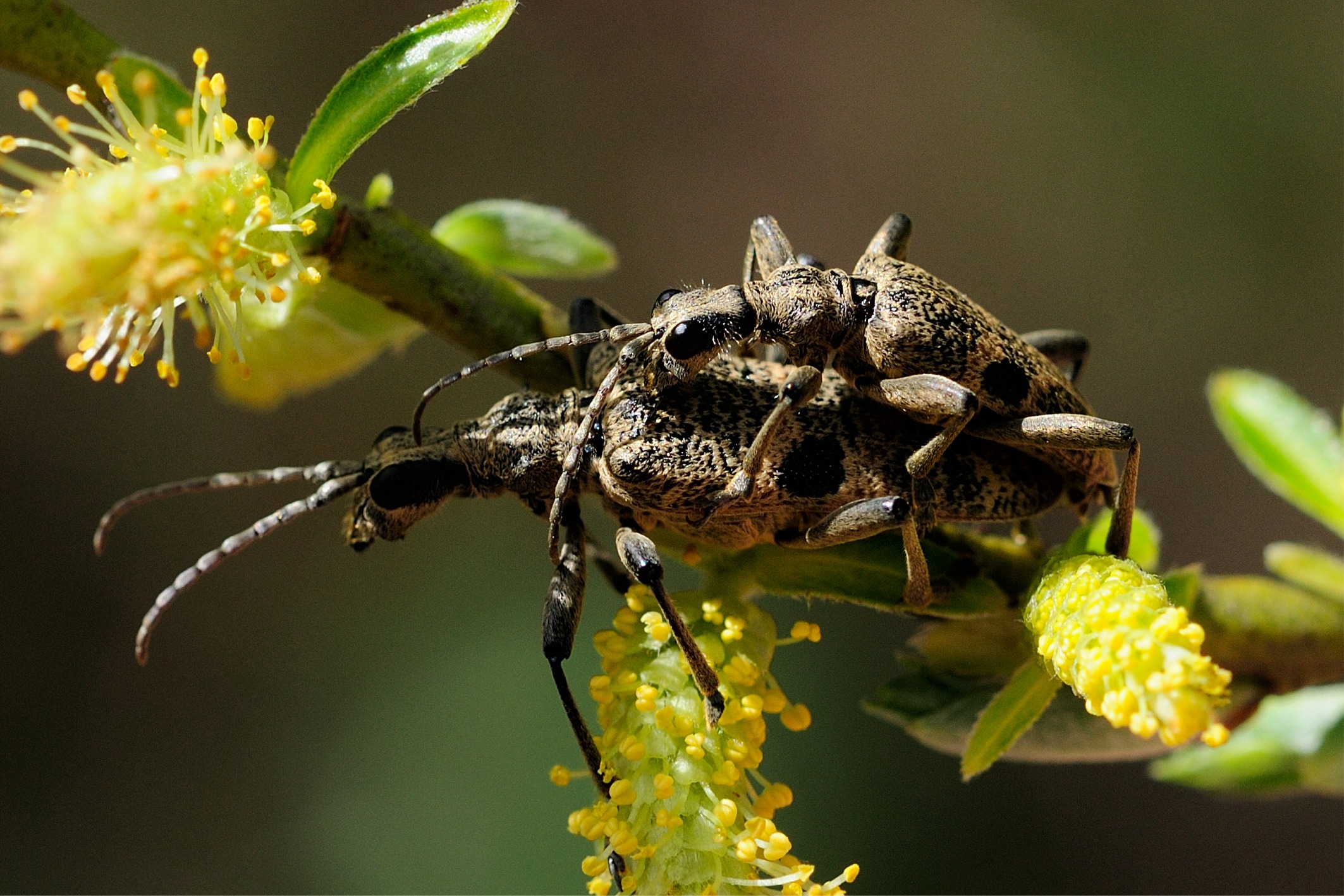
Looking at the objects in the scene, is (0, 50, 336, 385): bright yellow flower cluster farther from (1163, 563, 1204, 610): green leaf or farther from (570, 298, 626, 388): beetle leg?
(1163, 563, 1204, 610): green leaf

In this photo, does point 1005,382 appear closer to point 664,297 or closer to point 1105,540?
point 1105,540

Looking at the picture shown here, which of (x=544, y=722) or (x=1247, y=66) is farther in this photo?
(x=1247, y=66)

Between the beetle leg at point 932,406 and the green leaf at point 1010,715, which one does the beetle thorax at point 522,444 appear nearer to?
the beetle leg at point 932,406

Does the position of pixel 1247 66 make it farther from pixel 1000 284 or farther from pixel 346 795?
pixel 346 795

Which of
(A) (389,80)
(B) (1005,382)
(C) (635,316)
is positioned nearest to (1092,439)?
(B) (1005,382)

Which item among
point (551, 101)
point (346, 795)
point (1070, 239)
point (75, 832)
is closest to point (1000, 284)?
point (1070, 239)

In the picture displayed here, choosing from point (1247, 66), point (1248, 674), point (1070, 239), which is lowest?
point (1248, 674)

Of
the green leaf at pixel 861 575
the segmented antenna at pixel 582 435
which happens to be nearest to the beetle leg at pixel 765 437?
the green leaf at pixel 861 575
